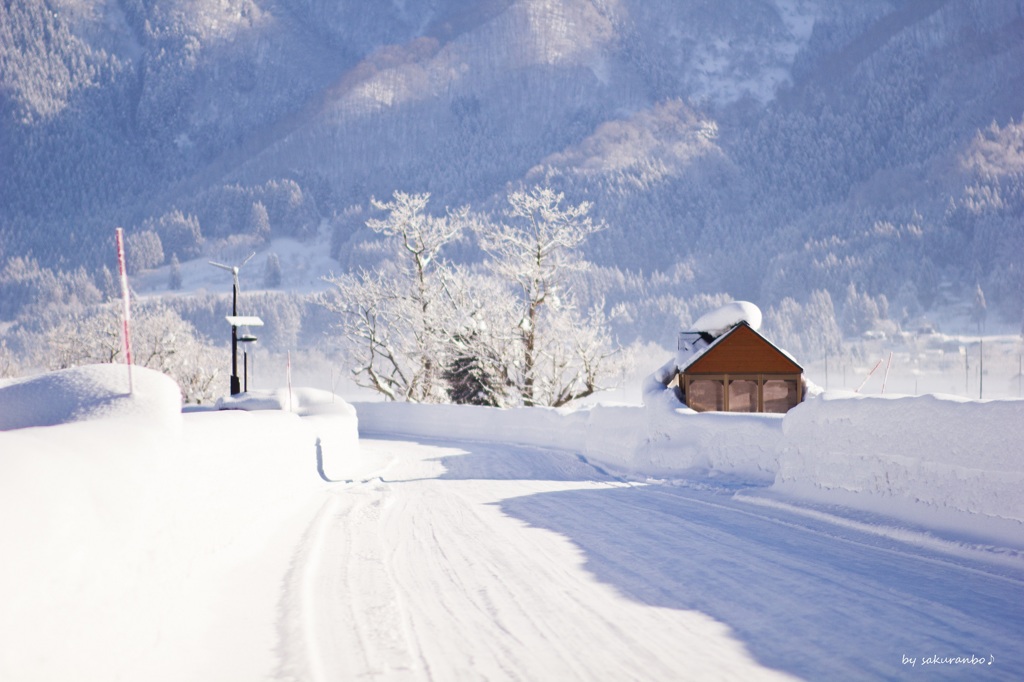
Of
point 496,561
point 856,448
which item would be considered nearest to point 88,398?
point 496,561

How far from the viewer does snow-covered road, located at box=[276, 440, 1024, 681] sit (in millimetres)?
5559

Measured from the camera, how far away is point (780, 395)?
31609 mm

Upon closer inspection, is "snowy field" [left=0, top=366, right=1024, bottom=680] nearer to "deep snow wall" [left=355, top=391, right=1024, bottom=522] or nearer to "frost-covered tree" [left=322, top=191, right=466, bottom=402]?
"deep snow wall" [left=355, top=391, right=1024, bottom=522]

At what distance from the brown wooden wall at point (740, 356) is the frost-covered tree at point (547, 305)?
14849 mm

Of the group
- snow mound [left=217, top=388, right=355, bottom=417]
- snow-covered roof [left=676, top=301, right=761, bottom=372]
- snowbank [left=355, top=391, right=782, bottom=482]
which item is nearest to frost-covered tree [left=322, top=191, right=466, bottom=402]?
snowbank [left=355, top=391, right=782, bottom=482]

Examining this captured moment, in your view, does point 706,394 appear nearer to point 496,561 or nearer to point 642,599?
point 496,561

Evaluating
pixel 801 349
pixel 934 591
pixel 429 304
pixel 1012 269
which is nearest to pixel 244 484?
pixel 934 591

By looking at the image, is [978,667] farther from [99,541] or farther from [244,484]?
[244,484]

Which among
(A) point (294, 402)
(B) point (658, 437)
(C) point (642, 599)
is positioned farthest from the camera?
(A) point (294, 402)

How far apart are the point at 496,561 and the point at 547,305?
122 feet

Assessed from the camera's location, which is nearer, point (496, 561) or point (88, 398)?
point (88, 398)

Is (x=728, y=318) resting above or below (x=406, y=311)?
below

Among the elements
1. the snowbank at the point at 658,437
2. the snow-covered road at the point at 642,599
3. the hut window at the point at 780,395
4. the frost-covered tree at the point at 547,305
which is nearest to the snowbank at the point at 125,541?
the snow-covered road at the point at 642,599

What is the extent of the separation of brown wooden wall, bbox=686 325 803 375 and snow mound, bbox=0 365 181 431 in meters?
23.5
